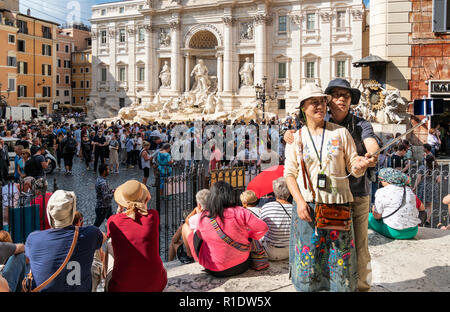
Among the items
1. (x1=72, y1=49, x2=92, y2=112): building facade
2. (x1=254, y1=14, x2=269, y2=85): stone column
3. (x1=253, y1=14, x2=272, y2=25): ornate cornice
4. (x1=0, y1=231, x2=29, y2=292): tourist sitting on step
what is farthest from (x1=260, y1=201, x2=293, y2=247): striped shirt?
(x1=72, y1=49, x2=92, y2=112): building facade

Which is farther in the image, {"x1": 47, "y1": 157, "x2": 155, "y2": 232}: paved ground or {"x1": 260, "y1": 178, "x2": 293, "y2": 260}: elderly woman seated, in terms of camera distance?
{"x1": 47, "y1": 157, "x2": 155, "y2": 232}: paved ground

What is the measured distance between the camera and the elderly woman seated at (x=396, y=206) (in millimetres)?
4977

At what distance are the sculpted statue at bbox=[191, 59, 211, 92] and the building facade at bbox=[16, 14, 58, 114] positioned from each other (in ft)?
64.6

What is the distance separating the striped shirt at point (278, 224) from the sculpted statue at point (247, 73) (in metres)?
30.5

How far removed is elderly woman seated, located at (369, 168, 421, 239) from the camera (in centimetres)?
498

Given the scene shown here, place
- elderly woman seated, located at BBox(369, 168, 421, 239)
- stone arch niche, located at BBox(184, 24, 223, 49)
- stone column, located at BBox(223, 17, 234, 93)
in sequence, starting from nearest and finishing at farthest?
elderly woman seated, located at BBox(369, 168, 421, 239) < stone column, located at BBox(223, 17, 234, 93) < stone arch niche, located at BBox(184, 24, 223, 49)

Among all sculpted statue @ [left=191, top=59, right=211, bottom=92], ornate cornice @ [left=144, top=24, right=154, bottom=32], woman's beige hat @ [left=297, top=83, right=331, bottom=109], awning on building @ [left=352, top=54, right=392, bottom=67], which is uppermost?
ornate cornice @ [left=144, top=24, right=154, bottom=32]

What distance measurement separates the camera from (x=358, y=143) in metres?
3.38

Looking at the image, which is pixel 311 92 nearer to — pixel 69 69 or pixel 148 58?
pixel 148 58

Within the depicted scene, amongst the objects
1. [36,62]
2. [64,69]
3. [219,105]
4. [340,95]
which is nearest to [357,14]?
[219,105]

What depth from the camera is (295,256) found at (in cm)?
332

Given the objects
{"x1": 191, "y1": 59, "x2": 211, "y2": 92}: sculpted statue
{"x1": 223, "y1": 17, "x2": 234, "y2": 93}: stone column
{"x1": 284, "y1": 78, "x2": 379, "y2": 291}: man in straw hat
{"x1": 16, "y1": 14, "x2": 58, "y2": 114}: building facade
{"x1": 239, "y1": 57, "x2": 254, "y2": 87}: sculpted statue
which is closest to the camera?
{"x1": 284, "y1": 78, "x2": 379, "y2": 291}: man in straw hat

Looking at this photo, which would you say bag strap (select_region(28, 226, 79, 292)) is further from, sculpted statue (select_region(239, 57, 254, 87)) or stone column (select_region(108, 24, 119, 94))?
stone column (select_region(108, 24, 119, 94))

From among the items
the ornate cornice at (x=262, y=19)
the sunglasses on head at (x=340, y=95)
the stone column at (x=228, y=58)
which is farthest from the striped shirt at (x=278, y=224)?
the ornate cornice at (x=262, y=19)
